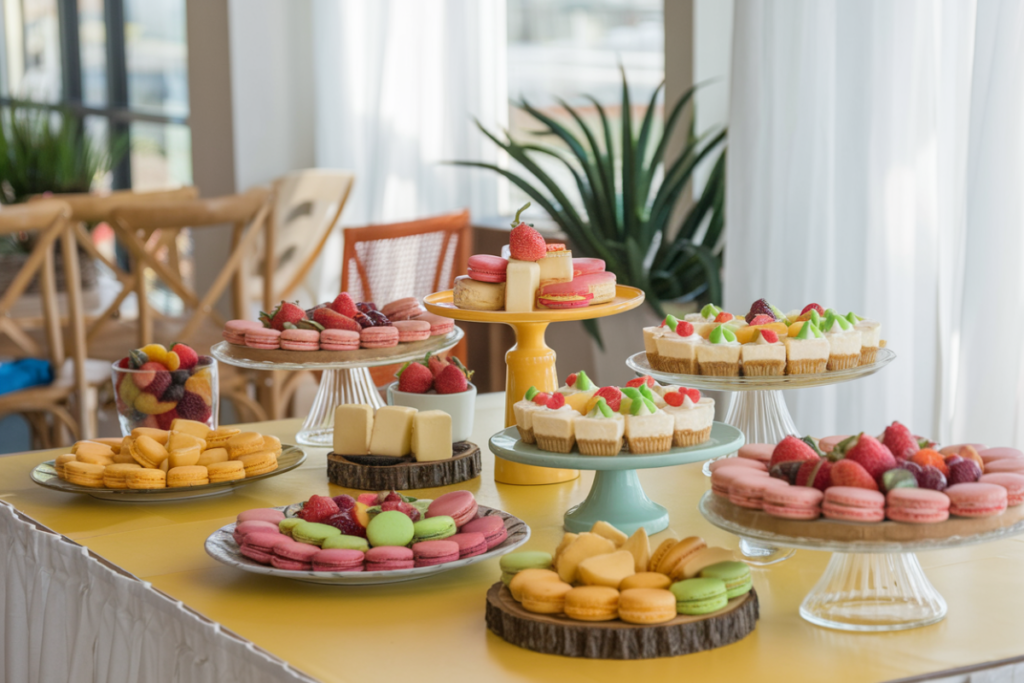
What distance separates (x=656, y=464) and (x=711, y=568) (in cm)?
22

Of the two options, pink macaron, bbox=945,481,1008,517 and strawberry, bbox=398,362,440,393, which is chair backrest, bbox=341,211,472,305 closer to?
strawberry, bbox=398,362,440,393

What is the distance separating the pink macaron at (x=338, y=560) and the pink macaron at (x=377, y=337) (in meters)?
0.66

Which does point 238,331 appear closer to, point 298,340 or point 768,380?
point 298,340

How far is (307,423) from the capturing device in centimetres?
197

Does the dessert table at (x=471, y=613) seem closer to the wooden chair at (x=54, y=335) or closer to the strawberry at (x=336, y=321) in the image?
the strawberry at (x=336, y=321)

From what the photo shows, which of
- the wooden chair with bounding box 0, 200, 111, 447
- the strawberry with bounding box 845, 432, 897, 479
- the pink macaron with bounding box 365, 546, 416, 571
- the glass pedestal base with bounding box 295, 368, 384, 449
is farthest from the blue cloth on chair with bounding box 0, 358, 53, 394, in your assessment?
the strawberry with bounding box 845, 432, 897, 479

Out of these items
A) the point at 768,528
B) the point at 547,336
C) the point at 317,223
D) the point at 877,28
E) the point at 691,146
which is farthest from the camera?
the point at 317,223

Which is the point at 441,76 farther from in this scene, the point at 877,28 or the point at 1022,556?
the point at 1022,556

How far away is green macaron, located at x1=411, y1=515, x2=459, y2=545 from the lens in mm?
1210

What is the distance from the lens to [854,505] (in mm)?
1006

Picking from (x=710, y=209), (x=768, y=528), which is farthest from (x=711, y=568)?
(x=710, y=209)

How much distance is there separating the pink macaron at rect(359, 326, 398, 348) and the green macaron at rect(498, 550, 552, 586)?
0.72m

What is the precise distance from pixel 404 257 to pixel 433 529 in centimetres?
194

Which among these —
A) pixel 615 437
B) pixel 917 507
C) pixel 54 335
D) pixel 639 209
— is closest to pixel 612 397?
pixel 615 437
